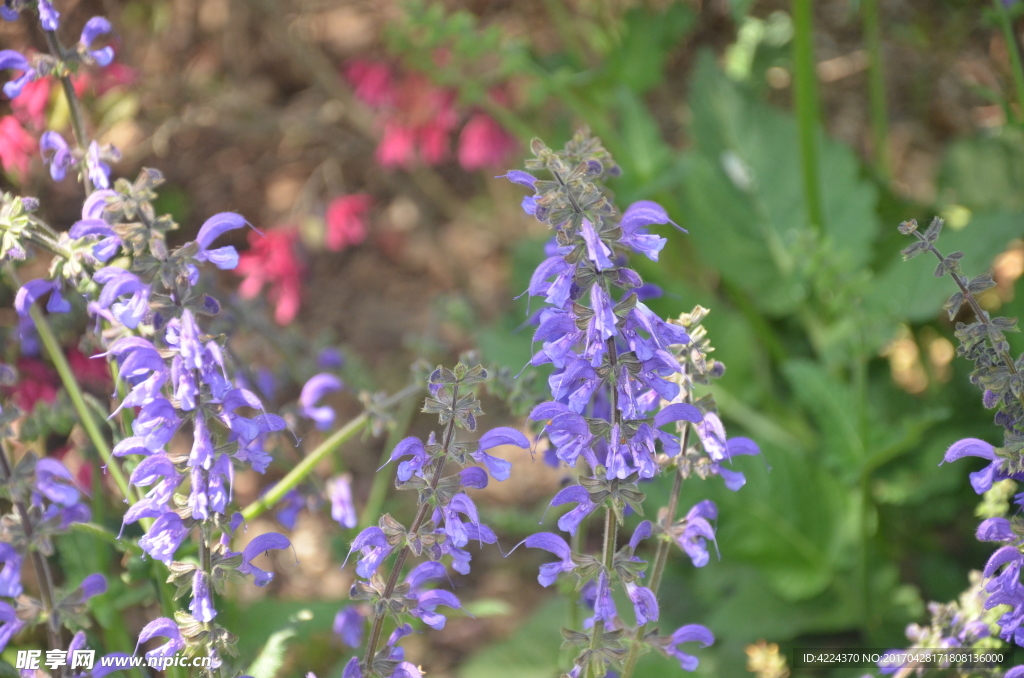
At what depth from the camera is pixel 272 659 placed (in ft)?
6.22

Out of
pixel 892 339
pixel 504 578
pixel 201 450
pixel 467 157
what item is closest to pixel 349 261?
pixel 467 157

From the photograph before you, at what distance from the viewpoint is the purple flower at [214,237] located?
153cm

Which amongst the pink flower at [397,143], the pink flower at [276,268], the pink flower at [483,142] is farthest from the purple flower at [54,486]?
the pink flower at [483,142]

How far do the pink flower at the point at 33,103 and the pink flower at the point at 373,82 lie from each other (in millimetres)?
1283

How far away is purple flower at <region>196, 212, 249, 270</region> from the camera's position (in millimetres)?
1528

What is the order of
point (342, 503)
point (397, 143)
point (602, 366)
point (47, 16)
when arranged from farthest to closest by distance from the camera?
point (397, 143) → point (342, 503) → point (47, 16) → point (602, 366)

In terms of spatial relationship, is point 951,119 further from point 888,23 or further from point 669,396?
point 669,396

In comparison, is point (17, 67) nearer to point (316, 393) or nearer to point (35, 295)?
point (35, 295)

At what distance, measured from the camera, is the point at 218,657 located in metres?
1.62

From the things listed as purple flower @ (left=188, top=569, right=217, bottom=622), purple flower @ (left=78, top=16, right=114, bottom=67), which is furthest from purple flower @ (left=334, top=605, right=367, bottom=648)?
purple flower @ (left=78, top=16, right=114, bottom=67)

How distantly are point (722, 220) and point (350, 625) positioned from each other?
2.14 m

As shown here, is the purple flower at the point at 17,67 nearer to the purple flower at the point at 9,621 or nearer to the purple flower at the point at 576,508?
the purple flower at the point at 9,621

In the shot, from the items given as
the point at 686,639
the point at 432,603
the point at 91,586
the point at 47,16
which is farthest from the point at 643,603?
the point at 47,16

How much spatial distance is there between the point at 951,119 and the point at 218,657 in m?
4.45
